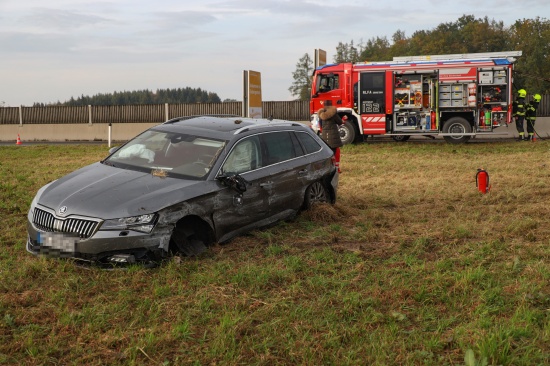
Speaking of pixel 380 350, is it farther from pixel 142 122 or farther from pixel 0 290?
pixel 142 122

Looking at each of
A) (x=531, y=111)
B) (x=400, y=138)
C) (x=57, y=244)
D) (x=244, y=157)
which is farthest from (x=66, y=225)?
(x=531, y=111)

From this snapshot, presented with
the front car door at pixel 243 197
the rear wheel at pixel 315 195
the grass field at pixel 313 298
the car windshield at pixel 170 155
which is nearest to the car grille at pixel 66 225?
the grass field at pixel 313 298

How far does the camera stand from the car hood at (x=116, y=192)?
6.09 m

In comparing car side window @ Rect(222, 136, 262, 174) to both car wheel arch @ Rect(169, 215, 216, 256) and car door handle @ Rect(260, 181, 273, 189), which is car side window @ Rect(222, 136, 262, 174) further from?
car wheel arch @ Rect(169, 215, 216, 256)

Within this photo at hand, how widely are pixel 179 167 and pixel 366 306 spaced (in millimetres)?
2925

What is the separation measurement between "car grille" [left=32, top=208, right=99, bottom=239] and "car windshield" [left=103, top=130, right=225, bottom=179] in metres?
1.17

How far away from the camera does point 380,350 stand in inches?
171

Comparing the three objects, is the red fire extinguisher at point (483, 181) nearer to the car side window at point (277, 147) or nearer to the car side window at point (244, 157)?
the car side window at point (277, 147)

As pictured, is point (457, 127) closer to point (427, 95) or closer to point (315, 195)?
point (427, 95)

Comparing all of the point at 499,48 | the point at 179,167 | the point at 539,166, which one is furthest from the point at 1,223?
the point at 499,48

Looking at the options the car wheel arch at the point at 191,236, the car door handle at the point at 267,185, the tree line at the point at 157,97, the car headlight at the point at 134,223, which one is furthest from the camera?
the tree line at the point at 157,97

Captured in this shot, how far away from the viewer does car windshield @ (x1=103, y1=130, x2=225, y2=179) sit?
23.3 ft

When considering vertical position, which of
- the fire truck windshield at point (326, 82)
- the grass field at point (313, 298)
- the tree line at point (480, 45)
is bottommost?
the grass field at point (313, 298)

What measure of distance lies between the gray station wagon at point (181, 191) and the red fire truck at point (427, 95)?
43.4ft
